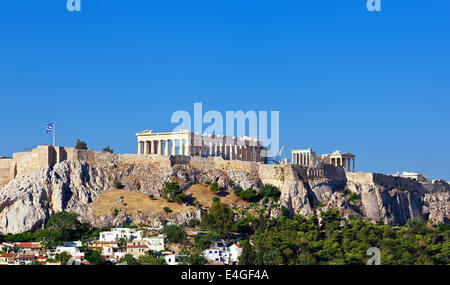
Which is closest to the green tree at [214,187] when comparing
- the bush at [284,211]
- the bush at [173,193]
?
the bush at [173,193]

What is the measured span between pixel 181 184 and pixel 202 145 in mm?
11988

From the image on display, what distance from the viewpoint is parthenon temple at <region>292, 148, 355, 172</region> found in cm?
13750

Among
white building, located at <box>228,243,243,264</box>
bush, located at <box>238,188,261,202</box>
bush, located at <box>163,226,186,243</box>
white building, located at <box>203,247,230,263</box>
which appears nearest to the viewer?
white building, located at <box>203,247,230,263</box>

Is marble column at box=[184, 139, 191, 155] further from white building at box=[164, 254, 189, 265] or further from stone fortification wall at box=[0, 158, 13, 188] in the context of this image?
white building at box=[164, 254, 189, 265]

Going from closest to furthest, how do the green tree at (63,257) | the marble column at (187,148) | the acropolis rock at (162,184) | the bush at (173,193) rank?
the green tree at (63,257), the acropolis rock at (162,184), the bush at (173,193), the marble column at (187,148)

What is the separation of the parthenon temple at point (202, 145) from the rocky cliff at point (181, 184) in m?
5.50

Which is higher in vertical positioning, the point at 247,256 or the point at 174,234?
the point at 174,234

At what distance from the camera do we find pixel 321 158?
14112 cm

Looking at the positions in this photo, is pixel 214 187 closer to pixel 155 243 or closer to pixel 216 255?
pixel 155 243

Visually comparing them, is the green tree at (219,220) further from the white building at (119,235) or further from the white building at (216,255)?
the white building at (119,235)

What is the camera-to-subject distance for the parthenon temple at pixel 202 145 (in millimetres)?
124750

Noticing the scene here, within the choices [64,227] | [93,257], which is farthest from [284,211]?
[93,257]

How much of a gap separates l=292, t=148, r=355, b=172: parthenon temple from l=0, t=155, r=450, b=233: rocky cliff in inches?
410

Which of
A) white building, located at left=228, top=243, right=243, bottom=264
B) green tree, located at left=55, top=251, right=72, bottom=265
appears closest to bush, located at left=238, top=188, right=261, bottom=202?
white building, located at left=228, top=243, right=243, bottom=264
